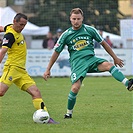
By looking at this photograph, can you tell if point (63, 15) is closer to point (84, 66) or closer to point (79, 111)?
point (79, 111)

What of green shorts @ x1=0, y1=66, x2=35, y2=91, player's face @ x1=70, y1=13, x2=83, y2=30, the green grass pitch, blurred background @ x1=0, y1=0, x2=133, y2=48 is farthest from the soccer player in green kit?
blurred background @ x1=0, y1=0, x2=133, y2=48

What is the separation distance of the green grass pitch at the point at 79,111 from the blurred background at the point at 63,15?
445 inches

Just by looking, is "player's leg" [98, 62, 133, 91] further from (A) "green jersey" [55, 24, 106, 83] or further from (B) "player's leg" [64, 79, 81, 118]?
(B) "player's leg" [64, 79, 81, 118]

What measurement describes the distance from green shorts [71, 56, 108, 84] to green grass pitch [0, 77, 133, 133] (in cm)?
79

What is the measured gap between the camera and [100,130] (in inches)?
324

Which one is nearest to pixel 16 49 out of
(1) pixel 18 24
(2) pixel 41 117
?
(1) pixel 18 24

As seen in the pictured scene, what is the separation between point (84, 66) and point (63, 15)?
2782 cm

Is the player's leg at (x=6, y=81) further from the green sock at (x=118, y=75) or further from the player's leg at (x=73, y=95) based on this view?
the green sock at (x=118, y=75)

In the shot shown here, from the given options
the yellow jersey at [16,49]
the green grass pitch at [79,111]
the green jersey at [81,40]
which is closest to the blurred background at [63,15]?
the green grass pitch at [79,111]

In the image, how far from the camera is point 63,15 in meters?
37.3

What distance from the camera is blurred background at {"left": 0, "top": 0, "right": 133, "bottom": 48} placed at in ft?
93.4

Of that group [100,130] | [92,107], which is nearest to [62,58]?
[92,107]

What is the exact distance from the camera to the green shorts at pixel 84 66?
31.9ft

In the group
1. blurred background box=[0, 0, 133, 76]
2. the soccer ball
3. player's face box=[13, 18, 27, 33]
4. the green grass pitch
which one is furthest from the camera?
blurred background box=[0, 0, 133, 76]
